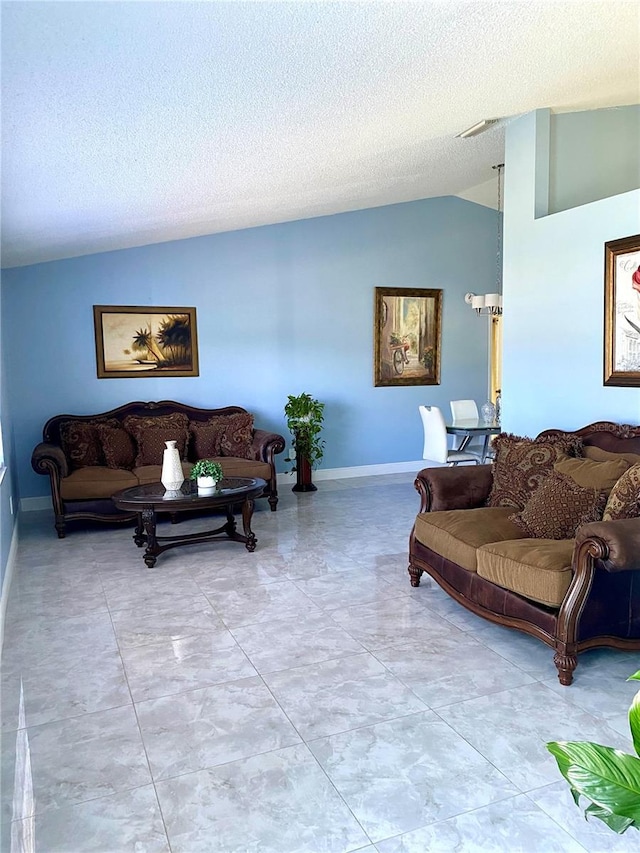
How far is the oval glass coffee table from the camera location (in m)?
4.30

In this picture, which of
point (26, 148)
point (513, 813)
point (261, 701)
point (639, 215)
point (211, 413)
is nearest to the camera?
point (513, 813)

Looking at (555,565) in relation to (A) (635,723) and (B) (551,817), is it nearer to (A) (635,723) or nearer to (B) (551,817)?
(B) (551,817)

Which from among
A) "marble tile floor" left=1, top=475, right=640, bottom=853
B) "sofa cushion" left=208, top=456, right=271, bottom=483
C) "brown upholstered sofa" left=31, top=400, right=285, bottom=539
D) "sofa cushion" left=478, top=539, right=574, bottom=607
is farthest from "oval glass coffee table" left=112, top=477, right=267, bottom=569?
"sofa cushion" left=478, top=539, right=574, bottom=607

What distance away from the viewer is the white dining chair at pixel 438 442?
627cm

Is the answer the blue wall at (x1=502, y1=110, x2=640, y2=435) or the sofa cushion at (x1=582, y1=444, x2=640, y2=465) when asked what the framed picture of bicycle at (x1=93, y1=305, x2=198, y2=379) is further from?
the sofa cushion at (x1=582, y1=444, x2=640, y2=465)

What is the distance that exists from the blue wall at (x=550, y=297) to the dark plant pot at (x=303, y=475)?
2624 mm

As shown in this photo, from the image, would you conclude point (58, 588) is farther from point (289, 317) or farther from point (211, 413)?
point (289, 317)

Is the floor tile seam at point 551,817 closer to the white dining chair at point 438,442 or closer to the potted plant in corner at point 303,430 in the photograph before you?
the white dining chair at point 438,442

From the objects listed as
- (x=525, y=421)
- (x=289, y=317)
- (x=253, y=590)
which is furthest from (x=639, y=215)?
(x=289, y=317)

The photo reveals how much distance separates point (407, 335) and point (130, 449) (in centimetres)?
366

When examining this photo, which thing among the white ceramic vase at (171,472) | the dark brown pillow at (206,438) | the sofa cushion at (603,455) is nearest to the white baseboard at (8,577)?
the white ceramic vase at (171,472)

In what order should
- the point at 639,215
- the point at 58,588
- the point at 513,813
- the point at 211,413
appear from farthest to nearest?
the point at 211,413, the point at 58,588, the point at 639,215, the point at 513,813

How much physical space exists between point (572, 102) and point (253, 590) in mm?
3865

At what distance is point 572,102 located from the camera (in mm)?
4145
